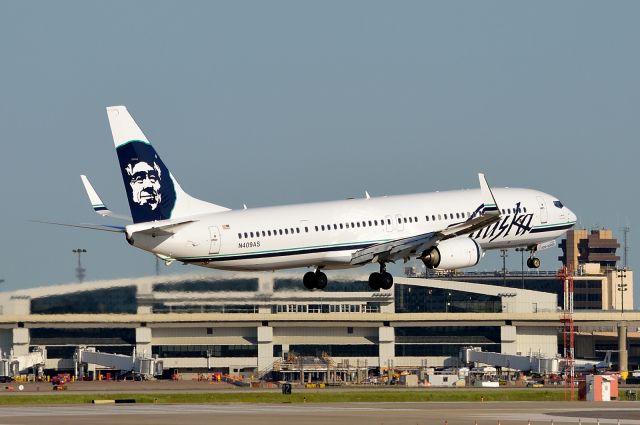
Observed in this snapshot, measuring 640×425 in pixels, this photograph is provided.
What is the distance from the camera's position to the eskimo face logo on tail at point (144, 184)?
8156cm

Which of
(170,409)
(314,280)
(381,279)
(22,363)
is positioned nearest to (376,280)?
(381,279)

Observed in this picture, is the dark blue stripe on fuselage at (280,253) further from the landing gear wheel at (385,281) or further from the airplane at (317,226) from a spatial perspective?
the landing gear wheel at (385,281)

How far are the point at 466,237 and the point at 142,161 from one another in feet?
65.1

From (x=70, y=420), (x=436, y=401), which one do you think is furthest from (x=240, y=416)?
(x=436, y=401)

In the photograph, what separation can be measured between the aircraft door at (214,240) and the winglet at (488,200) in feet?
48.7

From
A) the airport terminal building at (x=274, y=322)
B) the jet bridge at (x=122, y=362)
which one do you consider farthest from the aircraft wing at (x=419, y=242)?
the jet bridge at (x=122, y=362)

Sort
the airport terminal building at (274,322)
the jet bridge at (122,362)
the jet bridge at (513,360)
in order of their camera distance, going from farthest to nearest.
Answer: the jet bridge at (513,360) < the jet bridge at (122,362) < the airport terminal building at (274,322)

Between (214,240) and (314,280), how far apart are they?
11.0m

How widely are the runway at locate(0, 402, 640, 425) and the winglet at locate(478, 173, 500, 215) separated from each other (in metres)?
11.0

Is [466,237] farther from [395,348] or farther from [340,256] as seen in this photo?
[395,348]

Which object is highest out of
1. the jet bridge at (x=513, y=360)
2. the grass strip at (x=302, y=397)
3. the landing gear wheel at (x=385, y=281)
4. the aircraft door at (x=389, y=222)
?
the aircraft door at (x=389, y=222)

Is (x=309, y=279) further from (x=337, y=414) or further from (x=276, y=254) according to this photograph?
(x=337, y=414)

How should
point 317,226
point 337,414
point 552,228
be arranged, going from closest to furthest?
point 337,414 < point 317,226 < point 552,228

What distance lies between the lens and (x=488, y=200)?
87062mm
